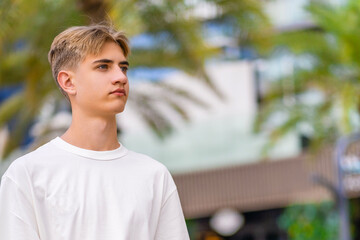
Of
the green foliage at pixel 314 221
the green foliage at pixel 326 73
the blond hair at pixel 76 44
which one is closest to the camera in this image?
the blond hair at pixel 76 44

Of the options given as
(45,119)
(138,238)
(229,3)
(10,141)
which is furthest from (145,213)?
(45,119)

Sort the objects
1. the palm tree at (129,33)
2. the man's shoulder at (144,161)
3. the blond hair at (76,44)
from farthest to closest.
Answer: the palm tree at (129,33) → the man's shoulder at (144,161) → the blond hair at (76,44)

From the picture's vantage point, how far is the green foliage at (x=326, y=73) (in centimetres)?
1827

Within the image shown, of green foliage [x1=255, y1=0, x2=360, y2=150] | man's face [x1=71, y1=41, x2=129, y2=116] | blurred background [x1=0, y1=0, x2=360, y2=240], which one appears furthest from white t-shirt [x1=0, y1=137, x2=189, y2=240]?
green foliage [x1=255, y1=0, x2=360, y2=150]

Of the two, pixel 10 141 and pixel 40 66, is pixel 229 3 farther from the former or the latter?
pixel 10 141

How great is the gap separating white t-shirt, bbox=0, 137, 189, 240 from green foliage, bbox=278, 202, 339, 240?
2238 centimetres

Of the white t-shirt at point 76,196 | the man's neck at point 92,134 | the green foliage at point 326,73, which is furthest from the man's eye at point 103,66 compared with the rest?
the green foliage at point 326,73

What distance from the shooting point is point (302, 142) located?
2577cm

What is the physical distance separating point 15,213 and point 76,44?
544mm

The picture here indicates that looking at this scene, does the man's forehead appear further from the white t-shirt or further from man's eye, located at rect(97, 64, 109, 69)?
the white t-shirt

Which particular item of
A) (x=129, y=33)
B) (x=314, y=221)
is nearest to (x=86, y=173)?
(x=129, y=33)

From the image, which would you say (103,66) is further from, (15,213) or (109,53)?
(15,213)

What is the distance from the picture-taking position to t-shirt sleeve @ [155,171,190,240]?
289 centimetres

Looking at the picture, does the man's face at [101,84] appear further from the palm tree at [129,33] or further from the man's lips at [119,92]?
the palm tree at [129,33]
